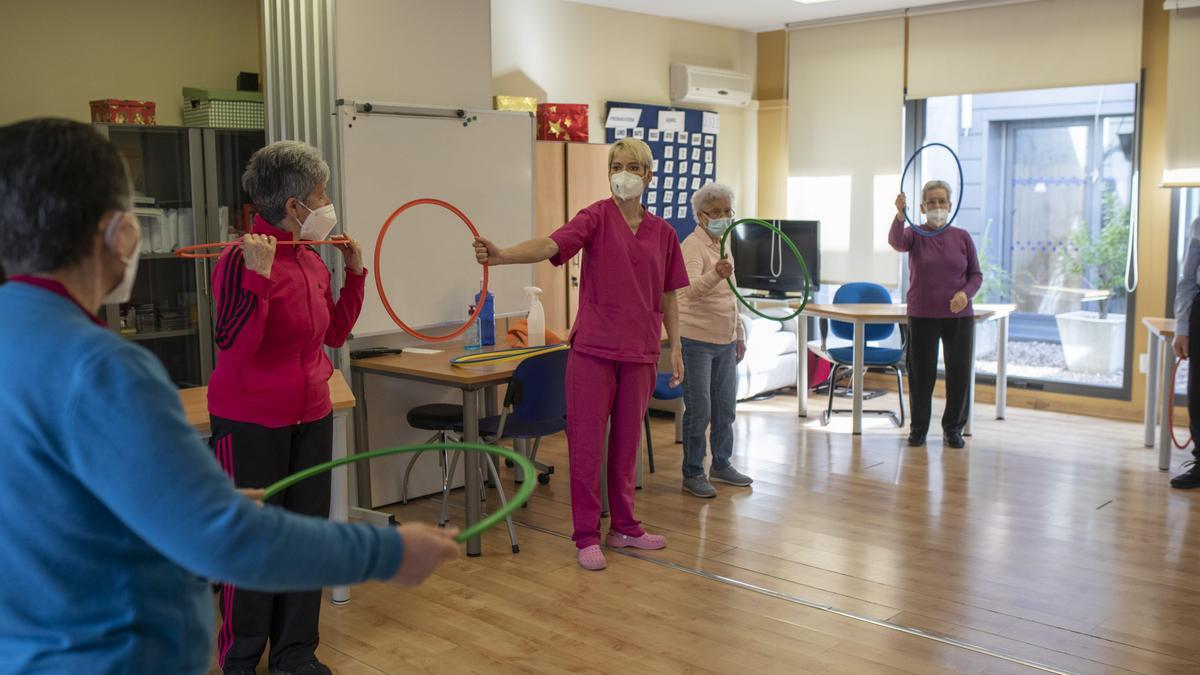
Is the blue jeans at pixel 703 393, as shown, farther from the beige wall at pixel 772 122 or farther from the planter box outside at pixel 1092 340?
the beige wall at pixel 772 122

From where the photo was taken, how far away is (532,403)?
4.45 m

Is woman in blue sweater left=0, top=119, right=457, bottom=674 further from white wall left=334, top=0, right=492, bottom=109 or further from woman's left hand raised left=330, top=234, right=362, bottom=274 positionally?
white wall left=334, top=0, right=492, bottom=109

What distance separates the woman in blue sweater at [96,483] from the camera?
1.17 m

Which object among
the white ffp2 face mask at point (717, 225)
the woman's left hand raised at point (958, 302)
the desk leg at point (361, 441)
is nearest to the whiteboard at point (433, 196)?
the desk leg at point (361, 441)

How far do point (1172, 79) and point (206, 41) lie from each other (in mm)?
5727

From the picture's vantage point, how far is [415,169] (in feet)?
15.9

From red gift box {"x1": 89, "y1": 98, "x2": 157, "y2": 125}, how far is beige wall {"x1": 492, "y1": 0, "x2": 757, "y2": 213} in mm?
2275

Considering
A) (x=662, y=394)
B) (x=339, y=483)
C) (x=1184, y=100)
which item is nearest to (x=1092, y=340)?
(x=1184, y=100)

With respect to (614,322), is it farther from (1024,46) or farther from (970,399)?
(1024,46)

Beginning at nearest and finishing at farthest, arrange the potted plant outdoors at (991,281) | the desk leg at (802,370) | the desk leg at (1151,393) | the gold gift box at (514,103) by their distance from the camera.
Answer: the gold gift box at (514,103), the desk leg at (1151,393), the desk leg at (802,370), the potted plant outdoors at (991,281)

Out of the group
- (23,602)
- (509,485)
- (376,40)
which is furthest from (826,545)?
(23,602)

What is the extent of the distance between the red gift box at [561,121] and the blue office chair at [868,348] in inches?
83.1

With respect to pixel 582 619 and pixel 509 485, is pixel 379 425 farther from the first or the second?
pixel 582 619

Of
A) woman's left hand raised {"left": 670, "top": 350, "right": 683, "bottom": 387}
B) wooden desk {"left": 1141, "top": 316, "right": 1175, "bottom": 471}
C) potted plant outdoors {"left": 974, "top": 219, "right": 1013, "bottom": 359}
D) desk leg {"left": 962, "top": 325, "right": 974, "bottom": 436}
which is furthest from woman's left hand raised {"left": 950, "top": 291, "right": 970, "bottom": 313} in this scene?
woman's left hand raised {"left": 670, "top": 350, "right": 683, "bottom": 387}
